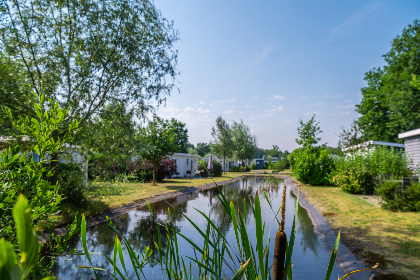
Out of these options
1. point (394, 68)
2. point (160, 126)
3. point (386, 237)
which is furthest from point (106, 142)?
point (394, 68)

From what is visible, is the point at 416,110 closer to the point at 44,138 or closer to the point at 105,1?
the point at 105,1

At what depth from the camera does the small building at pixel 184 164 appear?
31.7 metres

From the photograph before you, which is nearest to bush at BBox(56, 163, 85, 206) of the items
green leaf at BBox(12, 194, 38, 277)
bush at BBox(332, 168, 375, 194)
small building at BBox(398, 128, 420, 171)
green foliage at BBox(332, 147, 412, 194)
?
green leaf at BBox(12, 194, 38, 277)

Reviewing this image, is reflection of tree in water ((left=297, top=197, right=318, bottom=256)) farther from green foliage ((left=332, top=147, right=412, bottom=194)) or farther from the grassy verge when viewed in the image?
green foliage ((left=332, top=147, right=412, bottom=194))

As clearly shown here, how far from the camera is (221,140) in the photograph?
4169cm

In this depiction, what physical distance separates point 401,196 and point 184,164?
1057 inches

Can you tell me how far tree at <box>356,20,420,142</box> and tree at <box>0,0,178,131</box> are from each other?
901 inches

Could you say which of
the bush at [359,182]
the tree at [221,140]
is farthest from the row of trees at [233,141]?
the bush at [359,182]

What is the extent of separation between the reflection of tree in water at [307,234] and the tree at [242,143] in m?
35.7

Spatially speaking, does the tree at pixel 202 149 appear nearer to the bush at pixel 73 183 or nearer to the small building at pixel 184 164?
the small building at pixel 184 164

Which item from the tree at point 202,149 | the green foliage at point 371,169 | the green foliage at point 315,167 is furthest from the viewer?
the tree at point 202,149

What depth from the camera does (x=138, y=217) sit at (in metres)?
8.91

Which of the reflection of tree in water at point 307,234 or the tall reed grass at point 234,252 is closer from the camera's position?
the tall reed grass at point 234,252

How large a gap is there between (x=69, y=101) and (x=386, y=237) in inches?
349
